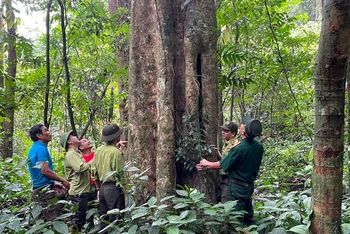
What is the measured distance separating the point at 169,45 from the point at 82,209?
8.22 ft

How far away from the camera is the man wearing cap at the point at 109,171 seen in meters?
4.05

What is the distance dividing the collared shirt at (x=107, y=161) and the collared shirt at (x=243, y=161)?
1255mm

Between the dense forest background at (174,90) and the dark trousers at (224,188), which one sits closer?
the dense forest background at (174,90)

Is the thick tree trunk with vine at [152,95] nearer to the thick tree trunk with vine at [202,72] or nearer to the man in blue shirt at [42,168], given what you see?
the thick tree trunk with vine at [202,72]

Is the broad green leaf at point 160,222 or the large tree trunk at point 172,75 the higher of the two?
the large tree trunk at point 172,75

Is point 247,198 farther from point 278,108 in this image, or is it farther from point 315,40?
point 278,108

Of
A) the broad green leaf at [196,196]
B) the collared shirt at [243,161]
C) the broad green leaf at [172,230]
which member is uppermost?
the collared shirt at [243,161]

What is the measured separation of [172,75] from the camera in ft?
13.6

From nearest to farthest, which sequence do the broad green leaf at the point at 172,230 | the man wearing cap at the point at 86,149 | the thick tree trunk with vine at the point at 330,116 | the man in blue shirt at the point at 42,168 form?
the thick tree trunk with vine at the point at 330,116 < the broad green leaf at the point at 172,230 < the man in blue shirt at the point at 42,168 < the man wearing cap at the point at 86,149

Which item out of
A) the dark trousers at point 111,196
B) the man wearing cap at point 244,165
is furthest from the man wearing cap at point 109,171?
the man wearing cap at point 244,165

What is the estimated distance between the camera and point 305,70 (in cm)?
690

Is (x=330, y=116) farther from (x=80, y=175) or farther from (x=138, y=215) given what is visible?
(x=80, y=175)

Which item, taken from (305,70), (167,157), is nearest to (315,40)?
(305,70)

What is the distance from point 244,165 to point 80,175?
88.9 inches
